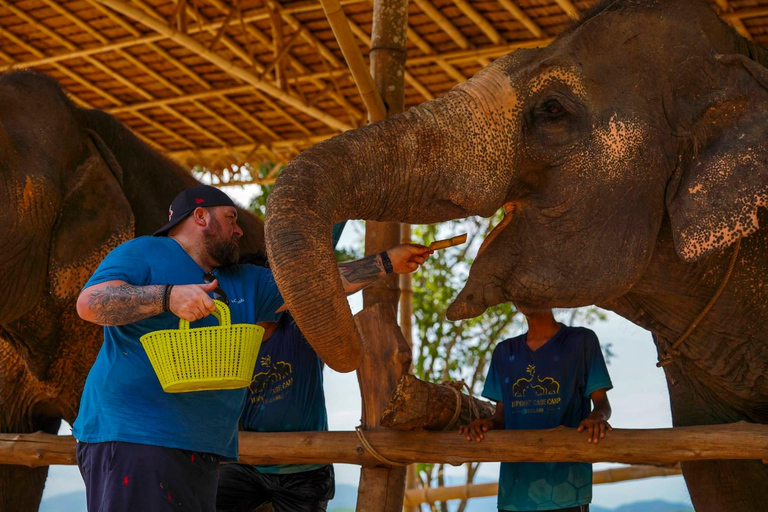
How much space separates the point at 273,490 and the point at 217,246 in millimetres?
1457

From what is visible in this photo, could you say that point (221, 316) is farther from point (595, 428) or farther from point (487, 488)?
point (487, 488)

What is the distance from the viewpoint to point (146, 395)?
2818 mm

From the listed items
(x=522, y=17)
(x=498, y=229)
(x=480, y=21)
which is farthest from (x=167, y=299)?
(x=480, y=21)

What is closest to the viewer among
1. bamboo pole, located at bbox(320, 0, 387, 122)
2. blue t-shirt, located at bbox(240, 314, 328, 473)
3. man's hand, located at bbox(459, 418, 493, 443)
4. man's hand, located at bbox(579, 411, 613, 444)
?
man's hand, located at bbox(579, 411, 613, 444)

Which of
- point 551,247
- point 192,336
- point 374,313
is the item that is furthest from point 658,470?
point 192,336

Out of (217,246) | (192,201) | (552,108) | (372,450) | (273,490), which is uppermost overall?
(552,108)

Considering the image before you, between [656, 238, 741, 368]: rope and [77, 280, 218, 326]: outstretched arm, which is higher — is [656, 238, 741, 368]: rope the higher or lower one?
the higher one

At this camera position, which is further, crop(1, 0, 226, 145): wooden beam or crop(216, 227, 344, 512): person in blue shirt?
crop(1, 0, 226, 145): wooden beam

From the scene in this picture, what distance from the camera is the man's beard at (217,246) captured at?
3094 millimetres

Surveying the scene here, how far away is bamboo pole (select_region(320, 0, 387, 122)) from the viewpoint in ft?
15.0

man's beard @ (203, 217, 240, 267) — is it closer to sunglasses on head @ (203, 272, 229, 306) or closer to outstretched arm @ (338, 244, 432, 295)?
sunglasses on head @ (203, 272, 229, 306)

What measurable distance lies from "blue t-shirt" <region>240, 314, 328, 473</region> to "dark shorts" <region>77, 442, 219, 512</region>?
4.39 feet

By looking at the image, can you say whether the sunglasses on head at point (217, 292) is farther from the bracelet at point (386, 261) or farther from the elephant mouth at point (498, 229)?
the elephant mouth at point (498, 229)

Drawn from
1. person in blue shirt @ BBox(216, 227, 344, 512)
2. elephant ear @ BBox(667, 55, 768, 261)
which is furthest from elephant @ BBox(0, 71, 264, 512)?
elephant ear @ BBox(667, 55, 768, 261)
